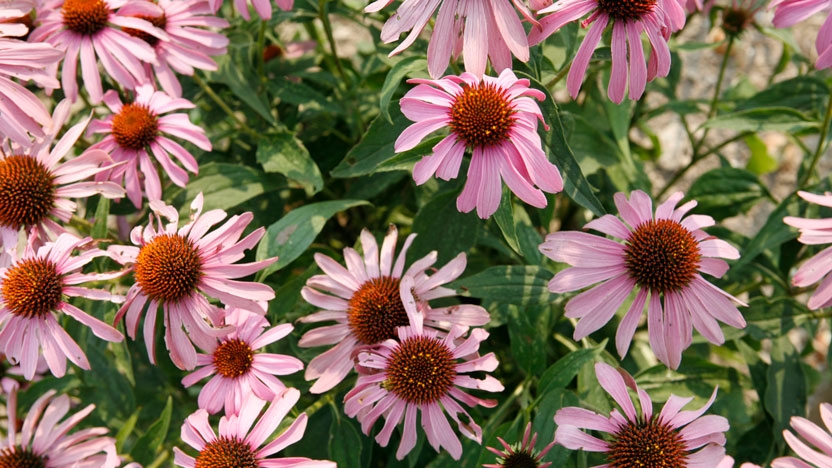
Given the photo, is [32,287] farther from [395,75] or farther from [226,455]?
[395,75]

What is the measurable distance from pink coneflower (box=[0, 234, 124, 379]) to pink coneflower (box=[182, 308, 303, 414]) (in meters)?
0.21

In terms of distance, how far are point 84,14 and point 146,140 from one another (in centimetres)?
29

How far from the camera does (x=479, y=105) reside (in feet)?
3.80

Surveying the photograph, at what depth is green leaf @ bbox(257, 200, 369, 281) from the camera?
4.42 feet

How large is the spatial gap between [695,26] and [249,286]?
2.66 meters

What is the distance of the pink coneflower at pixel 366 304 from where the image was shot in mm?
1295

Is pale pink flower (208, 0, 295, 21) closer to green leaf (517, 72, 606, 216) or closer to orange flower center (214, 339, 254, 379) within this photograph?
green leaf (517, 72, 606, 216)

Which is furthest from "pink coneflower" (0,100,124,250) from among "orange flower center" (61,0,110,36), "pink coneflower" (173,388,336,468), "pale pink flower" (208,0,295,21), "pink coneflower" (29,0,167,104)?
"pink coneflower" (173,388,336,468)

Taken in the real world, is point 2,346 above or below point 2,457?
above

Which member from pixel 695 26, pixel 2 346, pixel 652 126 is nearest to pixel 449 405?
pixel 2 346

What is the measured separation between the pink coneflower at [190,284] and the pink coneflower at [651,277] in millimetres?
518

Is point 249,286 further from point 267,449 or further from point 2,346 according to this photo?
point 2,346

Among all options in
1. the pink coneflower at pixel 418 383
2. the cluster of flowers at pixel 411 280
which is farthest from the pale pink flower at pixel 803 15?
the pink coneflower at pixel 418 383

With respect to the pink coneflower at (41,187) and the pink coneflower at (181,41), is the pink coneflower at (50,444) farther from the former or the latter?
the pink coneflower at (181,41)
